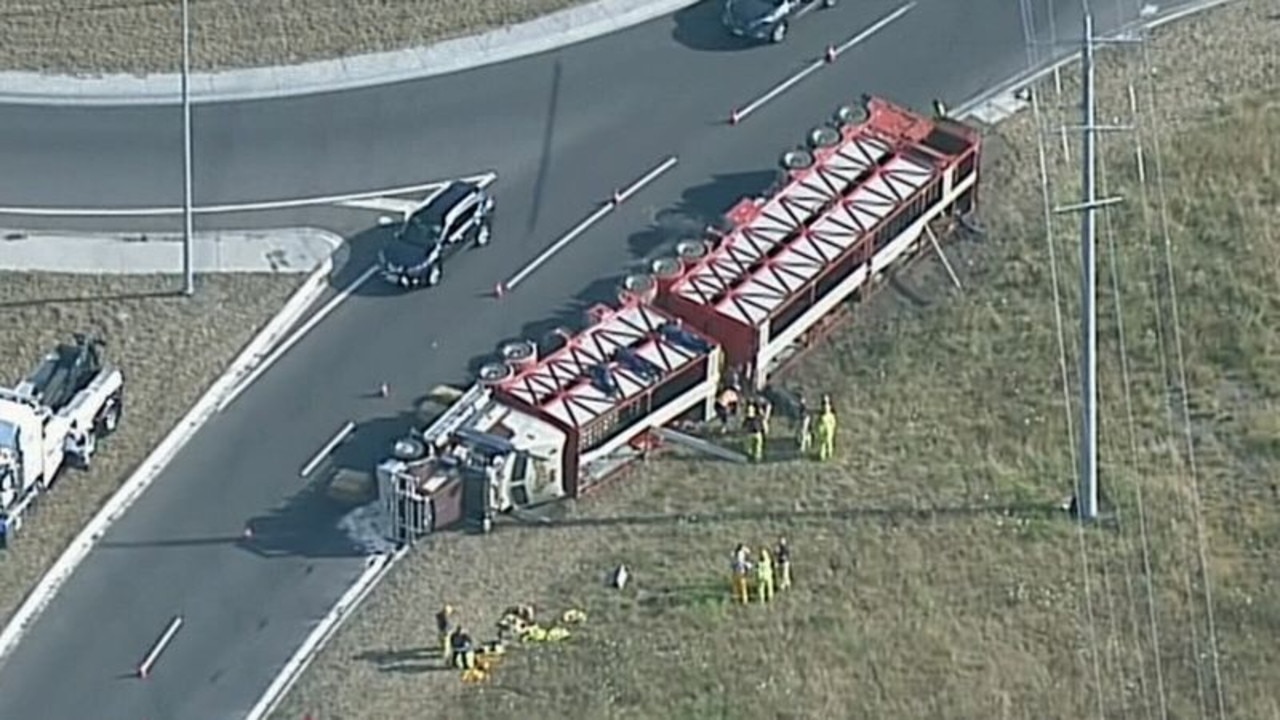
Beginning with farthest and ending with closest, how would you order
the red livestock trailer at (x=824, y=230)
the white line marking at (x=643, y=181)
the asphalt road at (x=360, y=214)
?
the white line marking at (x=643, y=181) < the red livestock trailer at (x=824, y=230) < the asphalt road at (x=360, y=214)

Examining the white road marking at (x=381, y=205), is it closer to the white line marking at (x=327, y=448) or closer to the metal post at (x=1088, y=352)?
the white line marking at (x=327, y=448)

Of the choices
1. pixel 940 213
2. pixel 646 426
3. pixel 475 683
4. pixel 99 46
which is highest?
pixel 99 46

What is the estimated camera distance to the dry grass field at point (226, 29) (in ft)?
262

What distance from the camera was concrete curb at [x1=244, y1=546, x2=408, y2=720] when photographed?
63594mm

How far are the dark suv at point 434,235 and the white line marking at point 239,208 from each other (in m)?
1.59

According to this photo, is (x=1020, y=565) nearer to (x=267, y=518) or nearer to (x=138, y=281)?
(x=267, y=518)

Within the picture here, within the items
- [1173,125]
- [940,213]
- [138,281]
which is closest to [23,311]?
[138,281]

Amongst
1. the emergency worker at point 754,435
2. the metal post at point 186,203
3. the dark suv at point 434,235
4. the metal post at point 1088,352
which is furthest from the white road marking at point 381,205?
the metal post at point 1088,352

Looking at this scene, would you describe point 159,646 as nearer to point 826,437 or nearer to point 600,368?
point 600,368

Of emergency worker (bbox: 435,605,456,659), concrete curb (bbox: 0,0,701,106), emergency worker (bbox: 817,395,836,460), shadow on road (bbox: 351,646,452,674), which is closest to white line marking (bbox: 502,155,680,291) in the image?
concrete curb (bbox: 0,0,701,106)

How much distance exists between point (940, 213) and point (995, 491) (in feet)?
27.0

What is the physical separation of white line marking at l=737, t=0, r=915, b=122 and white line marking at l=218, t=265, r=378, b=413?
376 inches

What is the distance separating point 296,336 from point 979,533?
46.0ft

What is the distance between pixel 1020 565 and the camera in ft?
219
